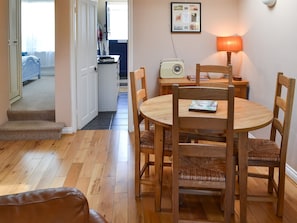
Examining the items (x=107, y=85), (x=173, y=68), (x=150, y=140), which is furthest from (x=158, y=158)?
(x=107, y=85)

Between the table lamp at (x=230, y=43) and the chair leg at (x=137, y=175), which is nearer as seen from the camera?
the chair leg at (x=137, y=175)

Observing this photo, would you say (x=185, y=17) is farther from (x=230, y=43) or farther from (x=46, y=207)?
(x=46, y=207)

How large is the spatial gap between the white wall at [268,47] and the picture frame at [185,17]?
A: 0.58 metres

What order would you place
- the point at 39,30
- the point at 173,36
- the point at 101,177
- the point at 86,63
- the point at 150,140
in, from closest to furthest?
the point at 150,140
the point at 101,177
the point at 173,36
the point at 86,63
the point at 39,30

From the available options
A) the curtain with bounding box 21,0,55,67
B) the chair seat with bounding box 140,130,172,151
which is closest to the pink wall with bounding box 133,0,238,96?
the chair seat with bounding box 140,130,172,151

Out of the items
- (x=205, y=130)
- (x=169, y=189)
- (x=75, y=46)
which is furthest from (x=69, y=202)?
(x=75, y=46)

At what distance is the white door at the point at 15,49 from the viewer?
6.12 meters

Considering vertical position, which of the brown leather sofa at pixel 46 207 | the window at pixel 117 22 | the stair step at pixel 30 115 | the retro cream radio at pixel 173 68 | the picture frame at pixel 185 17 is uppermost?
the window at pixel 117 22

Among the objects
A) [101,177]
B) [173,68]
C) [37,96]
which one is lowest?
[101,177]

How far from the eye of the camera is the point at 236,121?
2.58 m

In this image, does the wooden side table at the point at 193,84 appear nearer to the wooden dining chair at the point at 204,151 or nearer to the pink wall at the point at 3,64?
the pink wall at the point at 3,64

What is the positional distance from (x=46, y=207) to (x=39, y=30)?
901cm

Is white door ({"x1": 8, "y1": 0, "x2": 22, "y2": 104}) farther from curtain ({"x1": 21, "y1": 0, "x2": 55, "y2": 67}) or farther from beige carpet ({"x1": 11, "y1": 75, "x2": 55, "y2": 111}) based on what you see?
curtain ({"x1": 21, "y1": 0, "x2": 55, "y2": 67})

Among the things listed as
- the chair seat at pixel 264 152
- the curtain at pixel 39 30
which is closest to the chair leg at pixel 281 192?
the chair seat at pixel 264 152
